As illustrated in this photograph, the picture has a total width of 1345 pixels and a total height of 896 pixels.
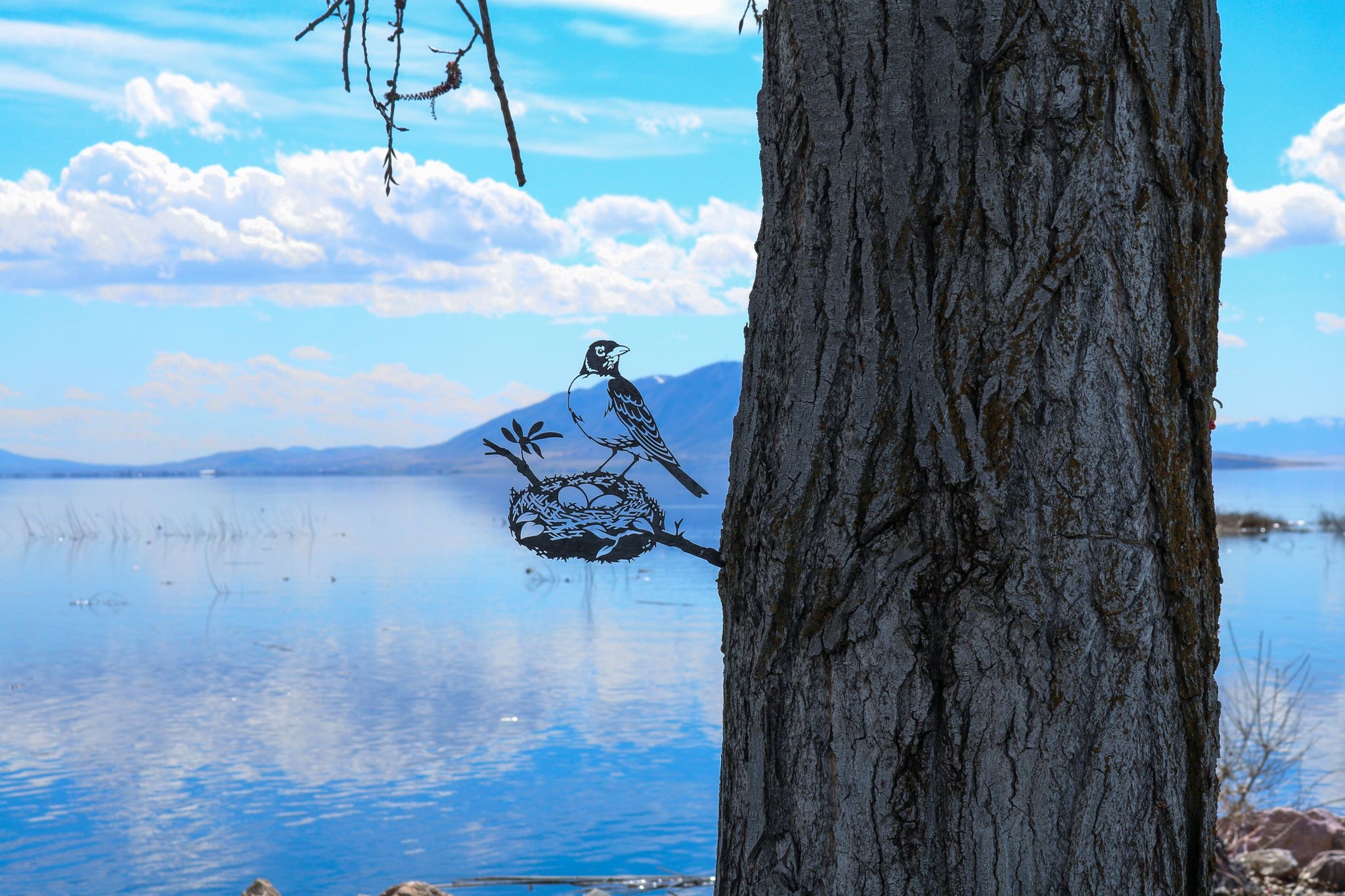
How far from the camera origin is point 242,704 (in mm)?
6871

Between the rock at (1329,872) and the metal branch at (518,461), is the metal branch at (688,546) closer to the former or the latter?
the metal branch at (518,461)

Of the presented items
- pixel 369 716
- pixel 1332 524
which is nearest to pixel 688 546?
pixel 369 716

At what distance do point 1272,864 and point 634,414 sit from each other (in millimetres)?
3519

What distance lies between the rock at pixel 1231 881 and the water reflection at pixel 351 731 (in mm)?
1960

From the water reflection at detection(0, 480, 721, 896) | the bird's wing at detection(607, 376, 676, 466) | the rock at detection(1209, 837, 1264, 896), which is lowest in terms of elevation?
the water reflection at detection(0, 480, 721, 896)

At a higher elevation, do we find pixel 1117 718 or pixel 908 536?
pixel 908 536

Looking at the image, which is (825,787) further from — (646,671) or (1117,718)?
(646,671)

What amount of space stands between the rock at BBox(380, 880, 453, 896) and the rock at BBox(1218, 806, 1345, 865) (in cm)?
288

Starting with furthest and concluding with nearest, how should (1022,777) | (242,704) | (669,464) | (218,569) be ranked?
(218,569)
(242,704)
(669,464)
(1022,777)

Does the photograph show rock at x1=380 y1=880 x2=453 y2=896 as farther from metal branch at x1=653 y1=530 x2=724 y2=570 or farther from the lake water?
metal branch at x1=653 y1=530 x2=724 y2=570

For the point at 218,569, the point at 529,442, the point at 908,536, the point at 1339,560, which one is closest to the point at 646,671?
the point at 529,442

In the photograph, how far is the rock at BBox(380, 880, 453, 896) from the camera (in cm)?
360

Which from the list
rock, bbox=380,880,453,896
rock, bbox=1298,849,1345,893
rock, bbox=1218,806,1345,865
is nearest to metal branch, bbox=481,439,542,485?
rock, bbox=380,880,453,896

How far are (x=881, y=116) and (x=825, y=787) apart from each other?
0.81m
